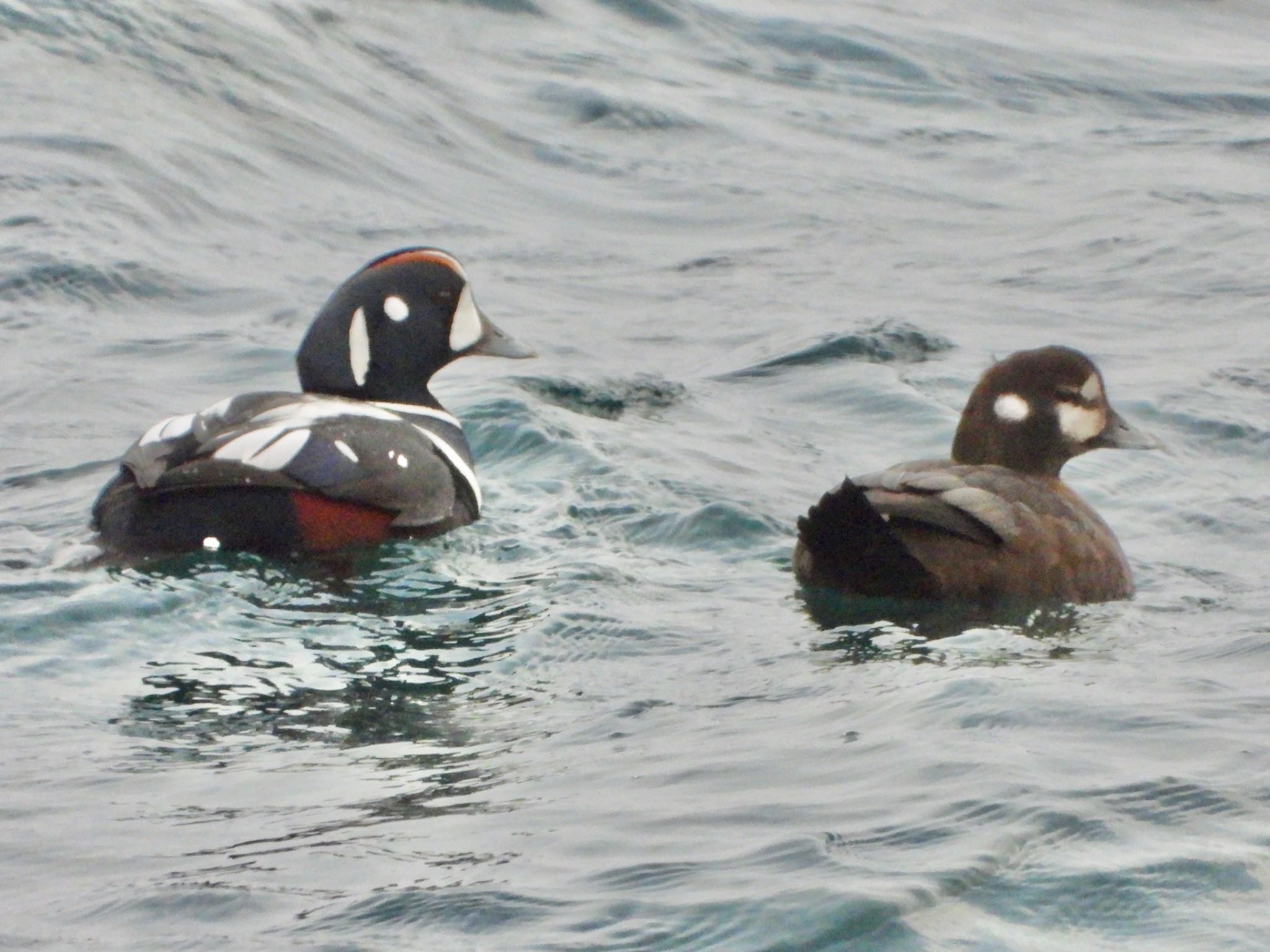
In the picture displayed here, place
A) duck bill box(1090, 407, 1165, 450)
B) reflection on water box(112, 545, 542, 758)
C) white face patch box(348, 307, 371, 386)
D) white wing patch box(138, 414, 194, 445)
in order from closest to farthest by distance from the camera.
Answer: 1. reflection on water box(112, 545, 542, 758)
2. white wing patch box(138, 414, 194, 445)
3. duck bill box(1090, 407, 1165, 450)
4. white face patch box(348, 307, 371, 386)

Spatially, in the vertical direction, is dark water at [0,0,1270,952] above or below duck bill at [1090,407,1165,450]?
below

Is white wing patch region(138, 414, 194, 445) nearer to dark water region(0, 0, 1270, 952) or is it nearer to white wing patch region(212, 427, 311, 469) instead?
white wing patch region(212, 427, 311, 469)

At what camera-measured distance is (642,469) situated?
8391mm

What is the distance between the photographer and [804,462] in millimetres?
8750

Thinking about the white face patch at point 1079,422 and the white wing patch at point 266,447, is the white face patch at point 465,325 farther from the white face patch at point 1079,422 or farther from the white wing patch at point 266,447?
the white face patch at point 1079,422

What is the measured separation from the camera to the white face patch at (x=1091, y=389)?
7.30 m

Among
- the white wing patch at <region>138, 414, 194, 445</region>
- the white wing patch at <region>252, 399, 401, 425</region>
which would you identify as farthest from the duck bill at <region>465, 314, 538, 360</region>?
the white wing patch at <region>138, 414, 194, 445</region>

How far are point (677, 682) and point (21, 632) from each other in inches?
75.7

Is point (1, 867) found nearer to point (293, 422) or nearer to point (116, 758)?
point (116, 758)

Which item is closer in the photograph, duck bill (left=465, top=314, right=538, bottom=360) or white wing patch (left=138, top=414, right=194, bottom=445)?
white wing patch (left=138, top=414, right=194, bottom=445)

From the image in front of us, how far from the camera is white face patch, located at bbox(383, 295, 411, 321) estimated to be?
8086mm

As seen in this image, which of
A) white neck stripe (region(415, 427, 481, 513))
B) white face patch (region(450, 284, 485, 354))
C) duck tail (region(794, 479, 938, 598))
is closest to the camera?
duck tail (region(794, 479, 938, 598))

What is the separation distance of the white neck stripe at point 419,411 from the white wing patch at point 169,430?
1019 millimetres

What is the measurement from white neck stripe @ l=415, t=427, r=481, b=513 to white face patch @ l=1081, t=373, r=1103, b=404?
86.4 inches
